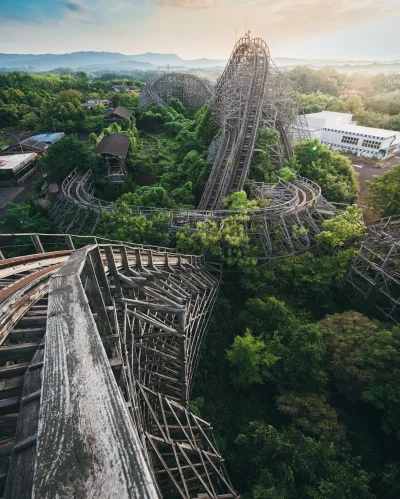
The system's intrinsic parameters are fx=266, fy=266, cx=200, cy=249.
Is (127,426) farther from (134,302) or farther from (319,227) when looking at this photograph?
(319,227)

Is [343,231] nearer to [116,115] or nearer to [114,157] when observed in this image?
[114,157]

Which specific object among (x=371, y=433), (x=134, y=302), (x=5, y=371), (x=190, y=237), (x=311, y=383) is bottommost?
(x=371, y=433)

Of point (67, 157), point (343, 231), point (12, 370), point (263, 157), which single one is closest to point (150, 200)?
point (263, 157)

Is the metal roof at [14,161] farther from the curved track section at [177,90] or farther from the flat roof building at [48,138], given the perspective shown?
the curved track section at [177,90]

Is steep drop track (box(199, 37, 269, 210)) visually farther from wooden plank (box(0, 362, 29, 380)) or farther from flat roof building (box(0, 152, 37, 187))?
flat roof building (box(0, 152, 37, 187))

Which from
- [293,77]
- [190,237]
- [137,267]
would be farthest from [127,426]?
[293,77]

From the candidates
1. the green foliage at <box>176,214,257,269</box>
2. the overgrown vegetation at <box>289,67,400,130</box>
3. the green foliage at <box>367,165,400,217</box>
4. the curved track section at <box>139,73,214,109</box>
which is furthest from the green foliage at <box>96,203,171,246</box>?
the curved track section at <box>139,73,214,109</box>

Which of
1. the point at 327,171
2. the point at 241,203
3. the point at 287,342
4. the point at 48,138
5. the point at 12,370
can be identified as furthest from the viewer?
the point at 48,138

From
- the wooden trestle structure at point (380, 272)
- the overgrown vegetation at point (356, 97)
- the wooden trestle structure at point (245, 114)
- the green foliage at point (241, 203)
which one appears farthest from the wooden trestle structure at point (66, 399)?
the overgrown vegetation at point (356, 97)
